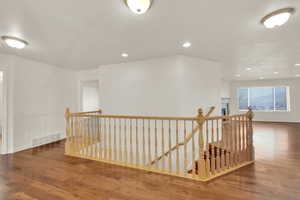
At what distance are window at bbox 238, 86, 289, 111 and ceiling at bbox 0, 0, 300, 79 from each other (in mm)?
5931

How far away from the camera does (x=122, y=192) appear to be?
92.1 inches

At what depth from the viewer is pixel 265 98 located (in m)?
9.68

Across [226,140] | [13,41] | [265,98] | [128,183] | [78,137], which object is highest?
[13,41]

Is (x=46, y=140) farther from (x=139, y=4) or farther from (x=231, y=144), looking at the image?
(x=231, y=144)

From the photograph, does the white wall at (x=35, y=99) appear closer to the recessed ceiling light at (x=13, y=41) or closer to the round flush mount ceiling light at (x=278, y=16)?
the recessed ceiling light at (x=13, y=41)

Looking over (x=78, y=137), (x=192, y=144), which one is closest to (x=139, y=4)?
(x=192, y=144)

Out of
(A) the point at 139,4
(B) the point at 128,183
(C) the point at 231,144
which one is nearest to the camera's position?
(A) the point at 139,4

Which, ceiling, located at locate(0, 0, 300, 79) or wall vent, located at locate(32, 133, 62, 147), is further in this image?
wall vent, located at locate(32, 133, 62, 147)

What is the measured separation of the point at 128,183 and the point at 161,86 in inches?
98.7

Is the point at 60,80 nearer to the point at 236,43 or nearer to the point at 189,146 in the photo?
the point at 189,146

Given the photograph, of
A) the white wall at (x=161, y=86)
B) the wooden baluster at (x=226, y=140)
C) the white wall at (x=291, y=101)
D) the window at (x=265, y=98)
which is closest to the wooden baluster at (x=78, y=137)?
the white wall at (x=161, y=86)

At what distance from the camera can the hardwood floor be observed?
2.25 meters

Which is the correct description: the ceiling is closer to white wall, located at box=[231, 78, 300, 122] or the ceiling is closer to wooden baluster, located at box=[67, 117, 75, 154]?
wooden baluster, located at box=[67, 117, 75, 154]

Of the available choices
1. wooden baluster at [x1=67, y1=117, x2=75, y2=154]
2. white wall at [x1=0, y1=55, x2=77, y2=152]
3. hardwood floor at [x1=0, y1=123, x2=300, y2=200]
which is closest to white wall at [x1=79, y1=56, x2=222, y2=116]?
wooden baluster at [x1=67, y1=117, x2=75, y2=154]
